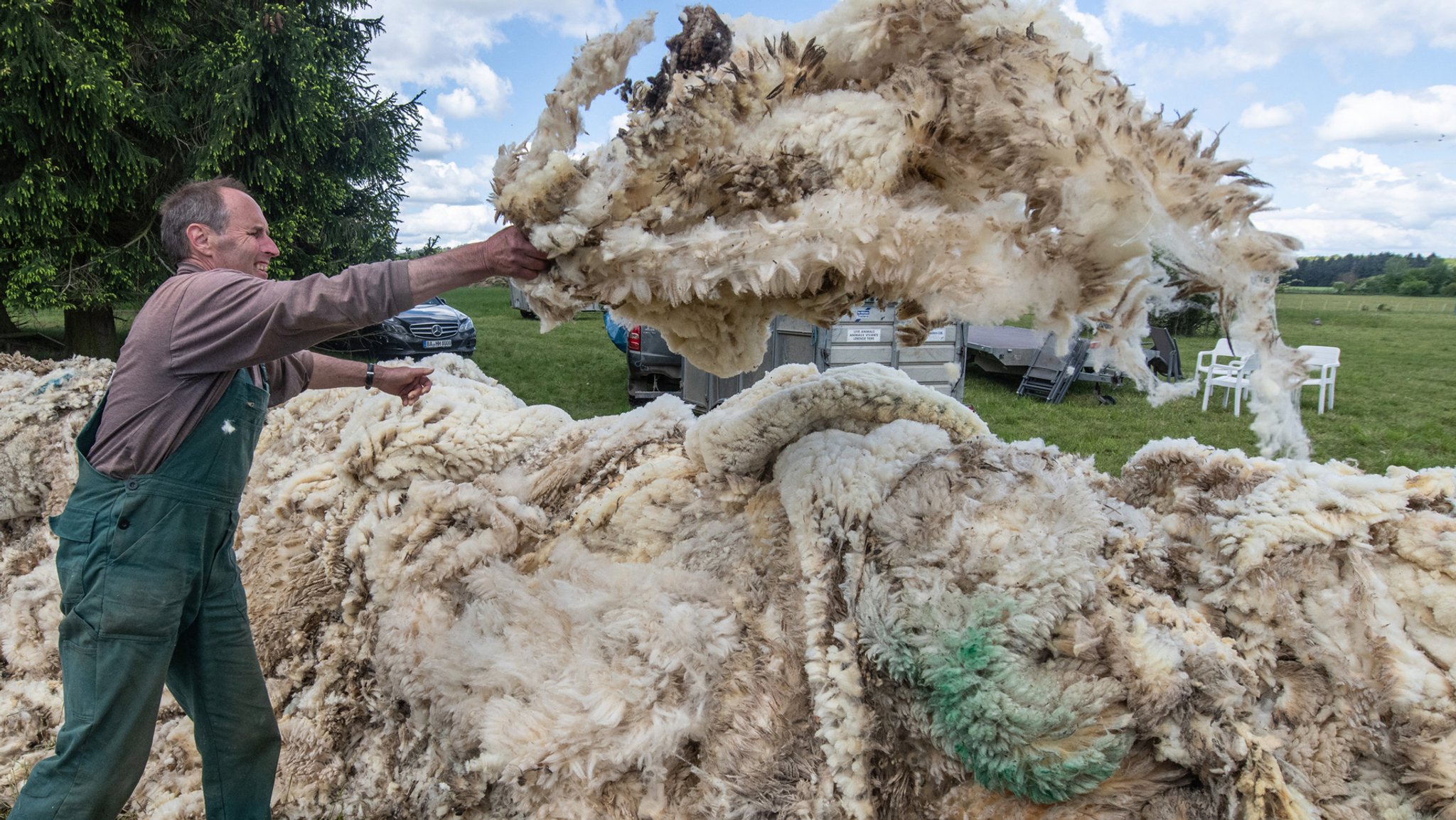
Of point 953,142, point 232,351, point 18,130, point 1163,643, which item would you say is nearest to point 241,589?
point 232,351

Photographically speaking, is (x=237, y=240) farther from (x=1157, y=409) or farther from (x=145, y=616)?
(x=1157, y=409)

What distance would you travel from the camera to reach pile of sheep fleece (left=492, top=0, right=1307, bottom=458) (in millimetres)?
1385

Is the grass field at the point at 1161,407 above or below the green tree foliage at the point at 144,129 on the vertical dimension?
below

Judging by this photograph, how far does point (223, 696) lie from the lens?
1.98m

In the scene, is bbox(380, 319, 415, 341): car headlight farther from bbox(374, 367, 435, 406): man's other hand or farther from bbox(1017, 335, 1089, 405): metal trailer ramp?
bbox(374, 367, 435, 406): man's other hand

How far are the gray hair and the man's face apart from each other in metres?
0.01

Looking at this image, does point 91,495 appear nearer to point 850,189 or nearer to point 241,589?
point 241,589

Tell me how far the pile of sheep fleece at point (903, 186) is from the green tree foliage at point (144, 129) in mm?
8306

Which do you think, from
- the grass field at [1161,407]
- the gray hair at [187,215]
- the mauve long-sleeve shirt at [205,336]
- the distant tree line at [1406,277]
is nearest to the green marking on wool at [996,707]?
the mauve long-sleeve shirt at [205,336]

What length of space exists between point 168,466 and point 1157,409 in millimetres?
9267

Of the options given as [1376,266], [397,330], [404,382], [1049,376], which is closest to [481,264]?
[404,382]

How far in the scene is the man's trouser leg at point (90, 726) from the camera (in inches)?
66.9

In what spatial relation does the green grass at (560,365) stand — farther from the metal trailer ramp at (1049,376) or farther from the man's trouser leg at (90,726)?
the metal trailer ramp at (1049,376)

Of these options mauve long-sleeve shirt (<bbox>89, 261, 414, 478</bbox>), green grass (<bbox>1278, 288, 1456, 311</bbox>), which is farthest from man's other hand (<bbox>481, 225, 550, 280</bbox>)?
green grass (<bbox>1278, 288, 1456, 311</bbox>)
